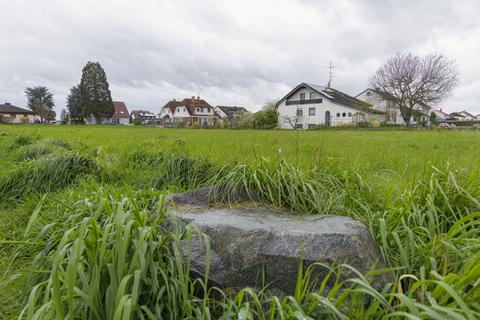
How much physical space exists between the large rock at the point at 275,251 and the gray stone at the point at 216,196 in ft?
2.03

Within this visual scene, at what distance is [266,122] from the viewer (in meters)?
34.6

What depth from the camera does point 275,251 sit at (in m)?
1.62

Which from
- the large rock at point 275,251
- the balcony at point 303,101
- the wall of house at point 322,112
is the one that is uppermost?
the balcony at point 303,101

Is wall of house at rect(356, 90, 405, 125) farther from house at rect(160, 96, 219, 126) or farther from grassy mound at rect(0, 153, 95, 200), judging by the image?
grassy mound at rect(0, 153, 95, 200)

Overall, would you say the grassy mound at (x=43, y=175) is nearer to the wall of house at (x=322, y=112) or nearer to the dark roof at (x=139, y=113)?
the wall of house at (x=322, y=112)

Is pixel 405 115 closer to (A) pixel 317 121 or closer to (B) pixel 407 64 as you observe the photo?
(B) pixel 407 64

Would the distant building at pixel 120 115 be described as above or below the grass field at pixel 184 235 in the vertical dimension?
above

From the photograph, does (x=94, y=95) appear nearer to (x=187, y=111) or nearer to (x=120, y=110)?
(x=187, y=111)

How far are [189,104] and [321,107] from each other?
37.7 m

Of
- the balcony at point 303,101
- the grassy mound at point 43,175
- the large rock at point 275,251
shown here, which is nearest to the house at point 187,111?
the balcony at point 303,101

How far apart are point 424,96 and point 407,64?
459 cm

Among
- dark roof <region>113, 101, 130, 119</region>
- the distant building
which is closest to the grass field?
the distant building

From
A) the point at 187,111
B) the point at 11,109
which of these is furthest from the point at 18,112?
the point at 187,111

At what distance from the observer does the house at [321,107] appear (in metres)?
36.5
